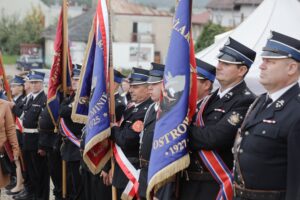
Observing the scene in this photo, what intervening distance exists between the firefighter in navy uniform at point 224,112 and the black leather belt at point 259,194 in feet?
1.63

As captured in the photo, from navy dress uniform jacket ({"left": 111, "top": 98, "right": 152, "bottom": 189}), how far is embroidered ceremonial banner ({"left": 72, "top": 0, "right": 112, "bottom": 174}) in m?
0.16

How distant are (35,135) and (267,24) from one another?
3.99 metres

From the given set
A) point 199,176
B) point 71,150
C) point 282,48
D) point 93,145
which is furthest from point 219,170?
point 71,150

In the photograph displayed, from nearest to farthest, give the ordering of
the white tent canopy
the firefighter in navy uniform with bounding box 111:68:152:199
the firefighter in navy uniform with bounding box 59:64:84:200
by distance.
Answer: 1. the firefighter in navy uniform with bounding box 111:68:152:199
2. the firefighter in navy uniform with bounding box 59:64:84:200
3. the white tent canopy

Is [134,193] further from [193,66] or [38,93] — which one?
[38,93]

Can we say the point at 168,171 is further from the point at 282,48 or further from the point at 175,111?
the point at 282,48

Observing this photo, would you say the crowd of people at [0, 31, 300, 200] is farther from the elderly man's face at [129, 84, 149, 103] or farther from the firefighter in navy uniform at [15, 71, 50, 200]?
the firefighter in navy uniform at [15, 71, 50, 200]

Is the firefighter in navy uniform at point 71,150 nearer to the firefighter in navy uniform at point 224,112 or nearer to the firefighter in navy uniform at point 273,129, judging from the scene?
the firefighter in navy uniform at point 224,112

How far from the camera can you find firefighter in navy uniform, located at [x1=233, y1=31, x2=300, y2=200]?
12.2ft

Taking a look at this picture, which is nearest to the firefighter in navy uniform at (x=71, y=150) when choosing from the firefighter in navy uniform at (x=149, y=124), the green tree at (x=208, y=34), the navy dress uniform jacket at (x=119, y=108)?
the navy dress uniform jacket at (x=119, y=108)

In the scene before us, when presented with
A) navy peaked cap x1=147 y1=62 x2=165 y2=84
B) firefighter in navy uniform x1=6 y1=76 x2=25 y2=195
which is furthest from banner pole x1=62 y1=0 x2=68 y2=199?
navy peaked cap x1=147 y1=62 x2=165 y2=84

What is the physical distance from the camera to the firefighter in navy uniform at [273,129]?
3.72 metres

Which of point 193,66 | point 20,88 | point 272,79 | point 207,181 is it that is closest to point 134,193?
point 207,181

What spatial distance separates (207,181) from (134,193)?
1.49 metres
